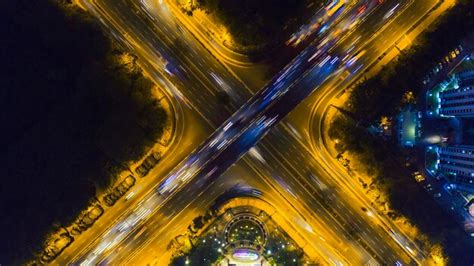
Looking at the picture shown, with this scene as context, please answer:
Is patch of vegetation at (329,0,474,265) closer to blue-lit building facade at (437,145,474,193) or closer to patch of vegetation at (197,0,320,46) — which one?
blue-lit building facade at (437,145,474,193)

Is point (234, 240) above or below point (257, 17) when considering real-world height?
below

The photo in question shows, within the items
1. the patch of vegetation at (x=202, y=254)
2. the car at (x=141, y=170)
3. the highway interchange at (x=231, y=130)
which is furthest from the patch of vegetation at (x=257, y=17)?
the patch of vegetation at (x=202, y=254)

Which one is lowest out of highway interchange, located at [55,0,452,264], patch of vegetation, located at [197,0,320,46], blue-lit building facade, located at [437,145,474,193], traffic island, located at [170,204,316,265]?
blue-lit building facade, located at [437,145,474,193]

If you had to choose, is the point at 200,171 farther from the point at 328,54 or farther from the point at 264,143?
the point at 328,54

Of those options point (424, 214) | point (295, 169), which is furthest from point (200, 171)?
point (424, 214)

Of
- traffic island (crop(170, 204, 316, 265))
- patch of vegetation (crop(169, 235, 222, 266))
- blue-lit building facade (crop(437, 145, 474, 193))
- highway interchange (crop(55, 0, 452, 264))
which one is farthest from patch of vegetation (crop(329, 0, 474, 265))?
patch of vegetation (crop(169, 235, 222, 266))

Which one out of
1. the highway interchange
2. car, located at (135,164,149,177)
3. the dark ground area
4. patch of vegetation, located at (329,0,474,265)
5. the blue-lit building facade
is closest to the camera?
the blue-lit building facade

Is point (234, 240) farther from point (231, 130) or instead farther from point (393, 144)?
point (393, 144)

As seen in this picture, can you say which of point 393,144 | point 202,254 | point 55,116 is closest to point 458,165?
point 393,144
